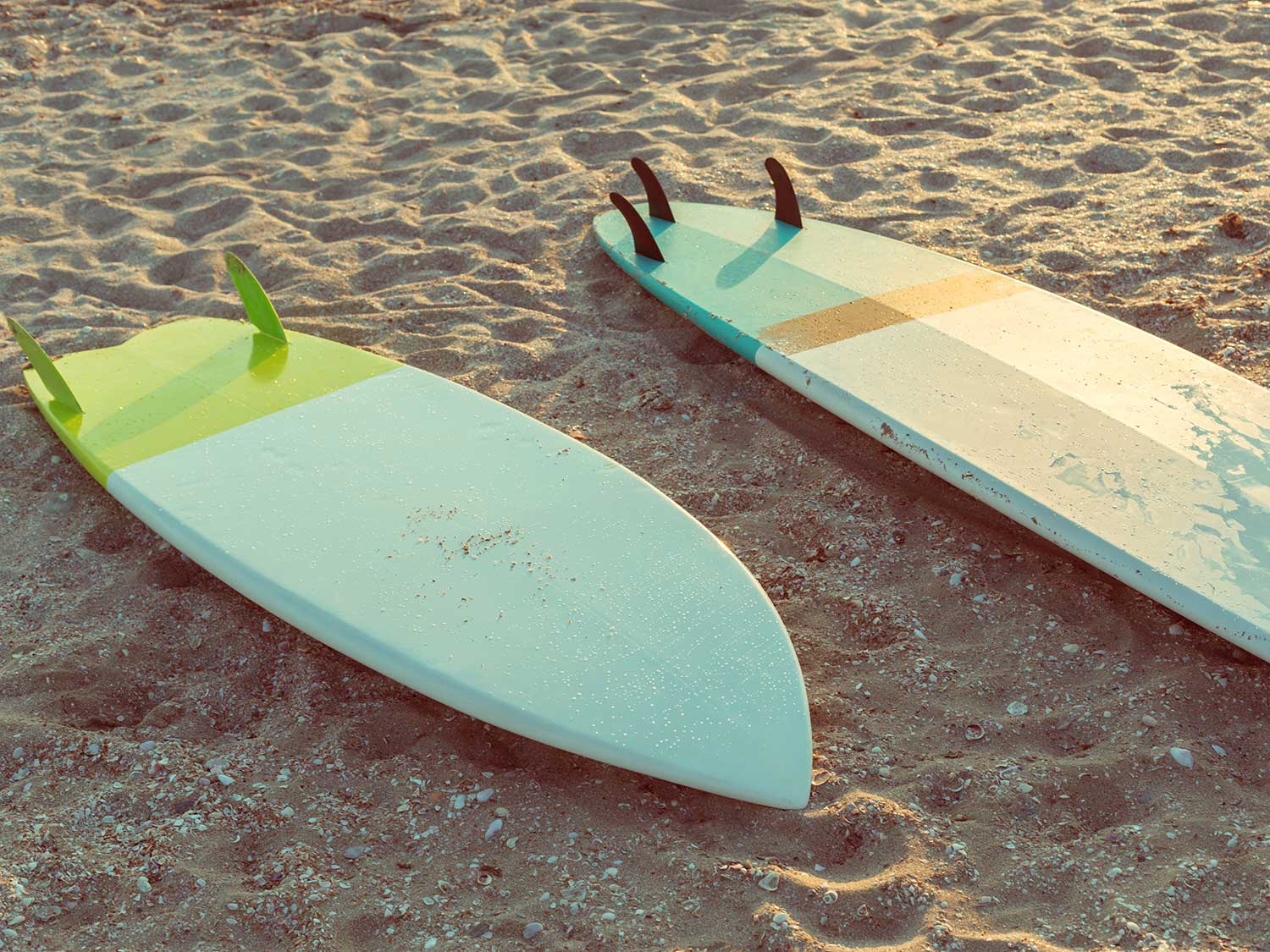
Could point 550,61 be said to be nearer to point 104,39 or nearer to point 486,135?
point 486,135

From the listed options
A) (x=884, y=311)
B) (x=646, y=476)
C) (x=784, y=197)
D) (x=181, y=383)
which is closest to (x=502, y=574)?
(x=646, y=476)

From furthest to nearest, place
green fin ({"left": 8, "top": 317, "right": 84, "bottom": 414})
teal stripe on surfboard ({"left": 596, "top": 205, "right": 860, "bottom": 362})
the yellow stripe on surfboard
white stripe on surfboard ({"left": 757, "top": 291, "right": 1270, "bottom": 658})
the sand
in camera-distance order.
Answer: teal stripe on surfboard ({"left": 596, "top": 205, "right": 860, "bottom": 362}) → green fin ({"left": 8, "top": 317, "right": 84, "bottom": 414}) → the yellow stripe on surfboard → white stripe on surfboard ({"left": 757, "top": 291, "right": 1270, "bottom": 658}) → the sand

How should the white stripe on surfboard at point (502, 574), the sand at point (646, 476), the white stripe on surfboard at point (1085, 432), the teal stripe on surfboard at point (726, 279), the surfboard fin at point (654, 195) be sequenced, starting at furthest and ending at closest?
the surfboard fin at point (654, 195) → the teal stripe on surfboard at point (726, 279) → the white stripe on surfboard at point (1085, 432) → the white stripe on surfboard at point (502, 574) → the sand at point (646, 476)

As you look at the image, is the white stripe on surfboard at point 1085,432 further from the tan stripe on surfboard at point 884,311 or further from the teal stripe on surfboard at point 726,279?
the teal stripe on surfboard at point 726,279

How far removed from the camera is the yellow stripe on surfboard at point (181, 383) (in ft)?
8.58

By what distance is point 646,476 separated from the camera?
2.67 metres

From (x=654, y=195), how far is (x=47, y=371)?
66.1 inches

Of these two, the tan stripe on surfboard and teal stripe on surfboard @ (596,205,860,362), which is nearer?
the tan stripe on surfboard

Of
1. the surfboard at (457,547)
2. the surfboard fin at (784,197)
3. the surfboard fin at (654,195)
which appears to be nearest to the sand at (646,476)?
A: the surfboard at (457,547)

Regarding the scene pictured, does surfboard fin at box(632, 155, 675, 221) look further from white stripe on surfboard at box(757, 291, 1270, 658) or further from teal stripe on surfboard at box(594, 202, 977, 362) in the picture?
white stripe on surfboard at box(757, 291, 1270, 658)

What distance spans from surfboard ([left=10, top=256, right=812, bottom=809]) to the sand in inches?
4.5

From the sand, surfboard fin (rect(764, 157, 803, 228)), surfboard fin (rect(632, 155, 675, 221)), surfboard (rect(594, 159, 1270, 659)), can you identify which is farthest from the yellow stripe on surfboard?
surfboard fin (rect(764, 157, 803, 228))

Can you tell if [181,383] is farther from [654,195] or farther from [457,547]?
[654,195]

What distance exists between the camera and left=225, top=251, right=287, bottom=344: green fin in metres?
2.94
